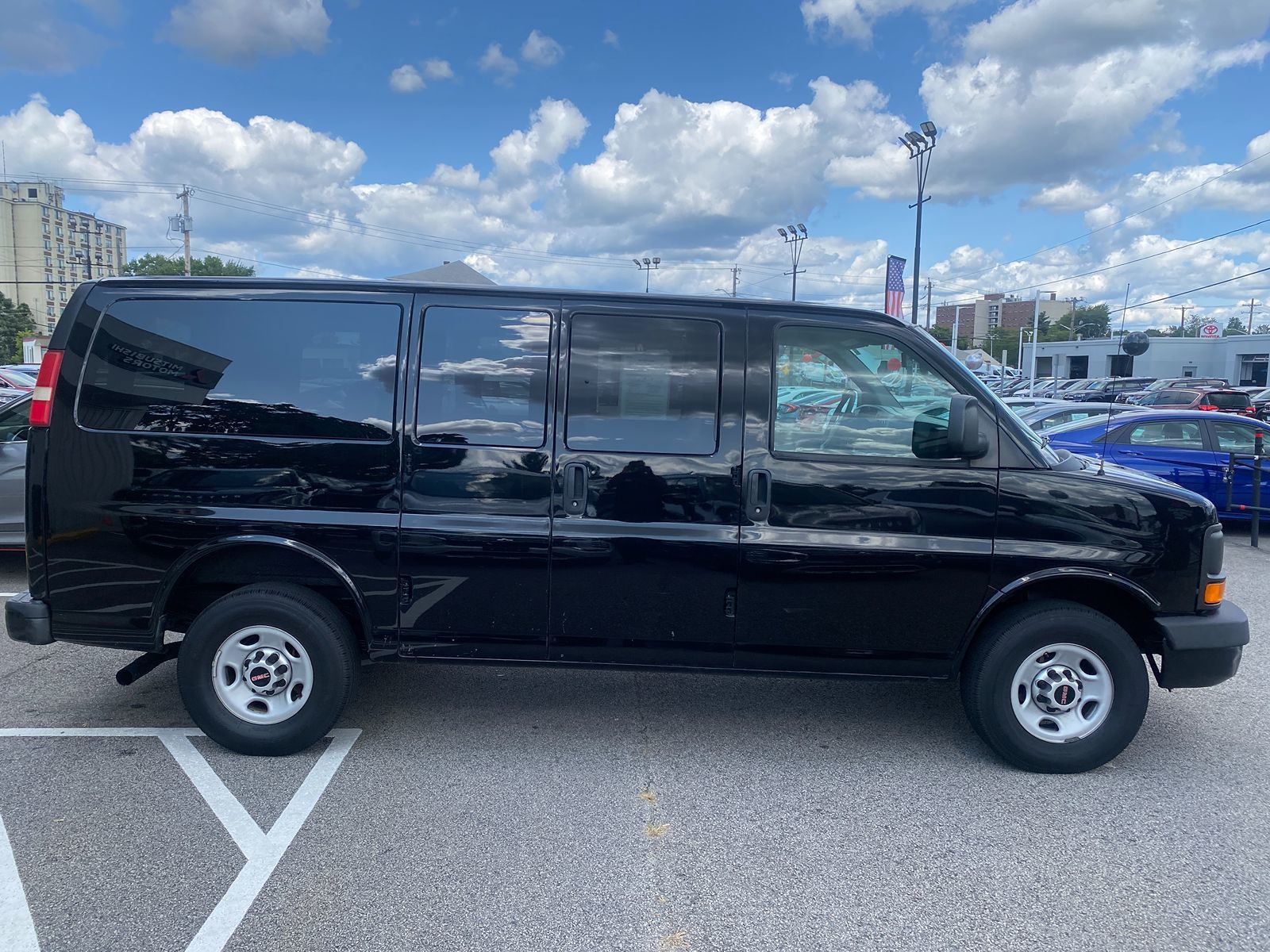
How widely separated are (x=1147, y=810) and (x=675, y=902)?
2186 millimetres

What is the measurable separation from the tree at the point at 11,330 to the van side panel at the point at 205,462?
86.6 metres

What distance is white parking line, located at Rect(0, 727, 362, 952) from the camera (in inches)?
115

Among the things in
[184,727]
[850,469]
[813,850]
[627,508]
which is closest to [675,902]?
[813,850]

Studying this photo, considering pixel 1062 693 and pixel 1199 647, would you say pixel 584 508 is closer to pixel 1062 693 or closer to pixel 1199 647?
pixel 1062 693

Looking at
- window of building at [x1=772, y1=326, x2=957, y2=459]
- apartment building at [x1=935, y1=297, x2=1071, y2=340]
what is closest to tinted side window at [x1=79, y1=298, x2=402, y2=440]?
window of building at [x1=772, y1=326, x2=957, y2=459]

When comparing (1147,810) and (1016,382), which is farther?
(1016,382)

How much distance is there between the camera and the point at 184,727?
4.62 metres

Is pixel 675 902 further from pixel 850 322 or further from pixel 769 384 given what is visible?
pixel 850 322

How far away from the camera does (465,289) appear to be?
4219 mm

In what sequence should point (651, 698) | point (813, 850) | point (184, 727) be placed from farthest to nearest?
point (651, 698), point (184, 727), point (813, 850)

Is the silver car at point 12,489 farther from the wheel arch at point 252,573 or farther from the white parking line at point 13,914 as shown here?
the white parking line at point 13,914

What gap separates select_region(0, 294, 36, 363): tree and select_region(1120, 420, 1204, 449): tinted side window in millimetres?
86794

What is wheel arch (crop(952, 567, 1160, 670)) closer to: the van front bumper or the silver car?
the van front bumper

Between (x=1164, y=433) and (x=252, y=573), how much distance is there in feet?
34.7
